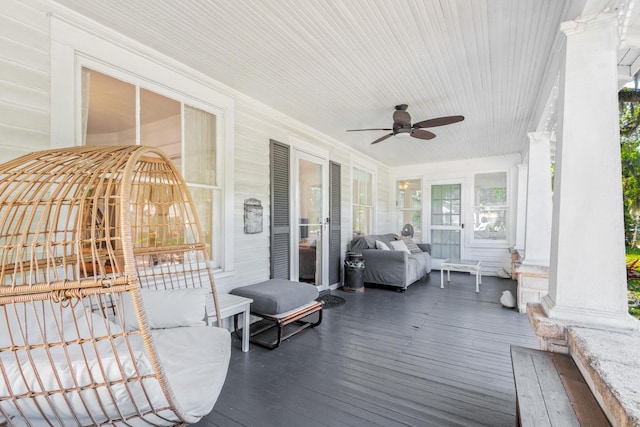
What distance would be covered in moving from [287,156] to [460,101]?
2160 mm

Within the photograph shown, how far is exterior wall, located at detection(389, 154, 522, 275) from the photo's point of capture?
6.32 m

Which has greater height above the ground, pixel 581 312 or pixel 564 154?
pixel 564 154

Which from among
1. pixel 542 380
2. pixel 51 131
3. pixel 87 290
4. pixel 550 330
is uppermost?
pixel 51 131

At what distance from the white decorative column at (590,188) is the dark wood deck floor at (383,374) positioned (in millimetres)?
850

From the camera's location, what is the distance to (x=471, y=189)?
672cm

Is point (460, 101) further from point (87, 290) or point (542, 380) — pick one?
point (87, 290)

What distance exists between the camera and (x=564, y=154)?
167cm

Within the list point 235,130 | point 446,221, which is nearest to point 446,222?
point 446,221

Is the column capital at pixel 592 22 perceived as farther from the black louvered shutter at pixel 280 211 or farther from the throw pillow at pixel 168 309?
the black louvered shutter at pixel 280 211

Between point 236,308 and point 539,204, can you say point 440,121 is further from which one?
point 236,308

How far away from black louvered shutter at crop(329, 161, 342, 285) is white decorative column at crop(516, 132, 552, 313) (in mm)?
2550

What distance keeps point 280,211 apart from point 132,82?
202cm

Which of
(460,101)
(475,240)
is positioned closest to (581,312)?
(460,101)

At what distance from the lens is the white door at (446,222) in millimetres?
6863
